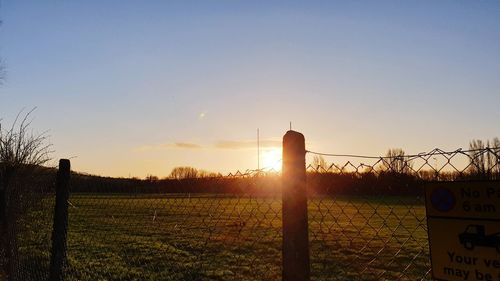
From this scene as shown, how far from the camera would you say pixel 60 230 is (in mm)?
4789

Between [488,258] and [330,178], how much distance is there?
171 cm

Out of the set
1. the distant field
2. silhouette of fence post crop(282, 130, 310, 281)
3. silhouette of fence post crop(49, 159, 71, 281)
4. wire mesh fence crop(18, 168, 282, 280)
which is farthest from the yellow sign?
silhouette of fence post crop(49, 159, 71, 281)

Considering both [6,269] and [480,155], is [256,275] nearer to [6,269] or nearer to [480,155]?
[6,269]

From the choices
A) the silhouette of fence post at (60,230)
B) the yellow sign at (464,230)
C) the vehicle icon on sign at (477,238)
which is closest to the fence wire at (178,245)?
the silhouette of fence post at (60,230)

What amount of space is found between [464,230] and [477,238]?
67 mm

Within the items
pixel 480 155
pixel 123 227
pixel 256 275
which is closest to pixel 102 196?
pixel 256 275

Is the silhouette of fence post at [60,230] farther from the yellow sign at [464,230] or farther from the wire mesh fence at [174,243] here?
the yellow sign at [464,230]

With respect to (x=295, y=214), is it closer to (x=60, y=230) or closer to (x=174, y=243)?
(x=60, y=230)

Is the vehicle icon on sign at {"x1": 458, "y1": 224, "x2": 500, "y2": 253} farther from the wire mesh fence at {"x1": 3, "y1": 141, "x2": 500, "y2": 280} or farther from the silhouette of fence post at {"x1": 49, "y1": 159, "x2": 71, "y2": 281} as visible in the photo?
the silhouette of fence post at {"x1": 49, "y1": 159, "x2": 71, "y2": 281}

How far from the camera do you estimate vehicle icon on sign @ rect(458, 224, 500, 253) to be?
2.02 m

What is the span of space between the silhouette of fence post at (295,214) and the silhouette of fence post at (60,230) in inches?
125

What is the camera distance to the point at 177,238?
15977 mm

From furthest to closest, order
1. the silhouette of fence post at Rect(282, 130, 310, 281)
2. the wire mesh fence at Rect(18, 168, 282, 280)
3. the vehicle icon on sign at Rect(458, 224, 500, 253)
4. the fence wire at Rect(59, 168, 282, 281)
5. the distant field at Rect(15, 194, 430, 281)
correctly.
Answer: the distant field at Rect(15, 194, 430, 281), the fence wire at Rect(59, 168, 282, 281), the wire mesh fence at Rect(18, 168, 282, 280), the silhouette of fence post at Rect(282, 130, 310, 281), the vehicle icon on sign at Rect(458, 224, 500, 253)

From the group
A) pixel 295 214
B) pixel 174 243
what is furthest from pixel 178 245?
pixel 295 214
